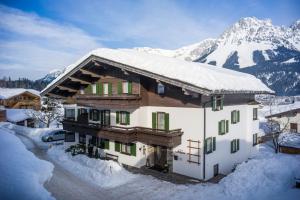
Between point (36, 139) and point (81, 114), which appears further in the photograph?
point (36, 139)

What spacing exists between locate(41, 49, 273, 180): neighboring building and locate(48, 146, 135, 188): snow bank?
1850 mm

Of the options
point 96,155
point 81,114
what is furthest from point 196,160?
point 81,114

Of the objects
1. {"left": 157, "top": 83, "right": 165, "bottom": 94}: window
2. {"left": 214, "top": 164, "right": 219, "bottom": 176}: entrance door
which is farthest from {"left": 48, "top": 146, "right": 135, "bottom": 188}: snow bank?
{"left": 157, "top": 83, "right": 165, "bottom": 94}: window

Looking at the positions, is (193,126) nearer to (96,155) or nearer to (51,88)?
(96,155)

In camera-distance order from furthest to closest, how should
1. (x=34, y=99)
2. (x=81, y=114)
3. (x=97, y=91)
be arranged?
1. (x=34, y=99)
2. (x=81, y=114)
3. (x=97, y=91)

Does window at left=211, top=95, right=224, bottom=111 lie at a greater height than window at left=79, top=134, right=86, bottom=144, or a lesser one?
greater

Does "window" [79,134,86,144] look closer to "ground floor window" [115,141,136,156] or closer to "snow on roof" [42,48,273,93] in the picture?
"ground floor window" [115,141,136,156]

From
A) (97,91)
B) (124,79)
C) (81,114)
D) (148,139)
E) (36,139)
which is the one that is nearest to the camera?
(148,139)

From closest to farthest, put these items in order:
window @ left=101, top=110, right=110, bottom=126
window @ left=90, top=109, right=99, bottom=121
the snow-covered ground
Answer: the snow-covered ground, window @ left=101, top=110, right=110, bottom=126, window @ left=90, top=109, right=99, bottom=121

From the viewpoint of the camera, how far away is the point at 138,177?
68.1ft

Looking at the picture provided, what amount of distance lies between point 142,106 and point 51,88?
10727 millimetres

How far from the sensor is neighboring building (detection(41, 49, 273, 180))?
19719 mm

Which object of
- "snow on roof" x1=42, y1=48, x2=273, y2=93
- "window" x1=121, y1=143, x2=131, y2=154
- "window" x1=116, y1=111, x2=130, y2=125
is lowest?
"window" x1=121, y1=143, x2=131, y2=154

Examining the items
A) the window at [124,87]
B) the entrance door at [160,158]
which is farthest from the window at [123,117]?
the entrance door at [160,158]
